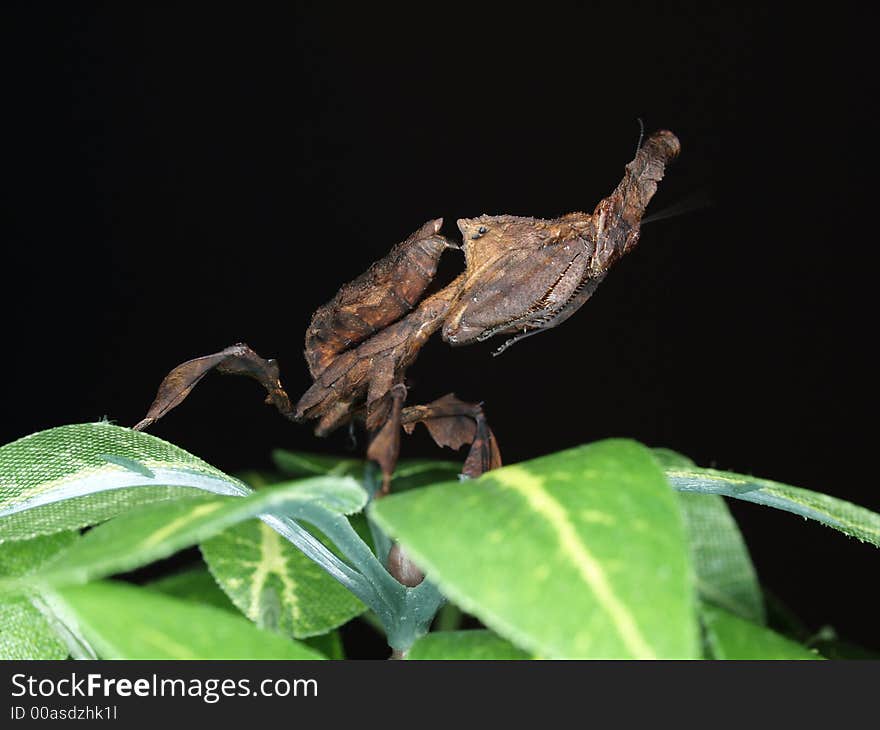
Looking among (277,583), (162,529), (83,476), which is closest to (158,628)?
(162,529)

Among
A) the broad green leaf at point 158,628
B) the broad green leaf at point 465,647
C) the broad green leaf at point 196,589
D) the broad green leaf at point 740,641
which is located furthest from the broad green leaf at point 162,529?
the broad green leaf at point 196,589

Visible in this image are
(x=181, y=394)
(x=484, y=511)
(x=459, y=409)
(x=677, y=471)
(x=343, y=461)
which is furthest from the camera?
(x=343, y=461)

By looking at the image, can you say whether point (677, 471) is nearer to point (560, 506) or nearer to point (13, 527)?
point (560, 506)

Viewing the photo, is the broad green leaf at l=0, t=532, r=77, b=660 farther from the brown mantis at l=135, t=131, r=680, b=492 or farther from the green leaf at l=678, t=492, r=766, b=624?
the green leaf at l=678, t=492, r=766, b=624

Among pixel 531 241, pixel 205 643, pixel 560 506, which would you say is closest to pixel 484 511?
pixel 560 506

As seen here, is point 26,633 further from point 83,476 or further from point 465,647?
point 465,647

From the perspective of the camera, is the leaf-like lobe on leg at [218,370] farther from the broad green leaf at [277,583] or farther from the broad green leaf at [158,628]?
the broad green leaf at [158,628]

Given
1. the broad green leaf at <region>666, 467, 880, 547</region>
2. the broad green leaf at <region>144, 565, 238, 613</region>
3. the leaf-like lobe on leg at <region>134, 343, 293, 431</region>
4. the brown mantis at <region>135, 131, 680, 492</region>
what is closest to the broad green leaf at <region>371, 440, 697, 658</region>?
the broad green leaf at <region>666, 467, 880, 547</region>

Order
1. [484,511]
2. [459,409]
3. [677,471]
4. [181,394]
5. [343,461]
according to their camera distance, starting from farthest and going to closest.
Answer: [343,461] → [181,394] → [459,409] → [677,471] → [484,511]
